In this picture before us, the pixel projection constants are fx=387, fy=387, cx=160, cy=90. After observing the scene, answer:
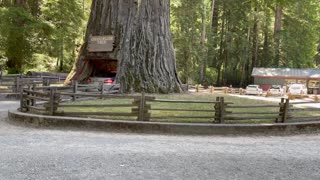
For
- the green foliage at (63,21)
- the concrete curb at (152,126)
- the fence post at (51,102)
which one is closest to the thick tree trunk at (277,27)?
the green foliage at (63,21)

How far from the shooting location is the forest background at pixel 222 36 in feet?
114

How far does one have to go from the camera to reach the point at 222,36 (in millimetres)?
50438

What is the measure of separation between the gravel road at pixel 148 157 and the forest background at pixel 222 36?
2514cm

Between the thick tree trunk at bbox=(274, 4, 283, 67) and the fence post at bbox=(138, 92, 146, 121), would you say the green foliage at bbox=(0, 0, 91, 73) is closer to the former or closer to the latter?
the fence post at bbox=(138, 92, 146, 121)

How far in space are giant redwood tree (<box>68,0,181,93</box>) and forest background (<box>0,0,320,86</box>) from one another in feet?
43.0

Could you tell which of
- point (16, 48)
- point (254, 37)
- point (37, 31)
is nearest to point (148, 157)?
point (16, 48)

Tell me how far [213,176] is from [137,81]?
1319 cm

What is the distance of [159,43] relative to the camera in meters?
19.4

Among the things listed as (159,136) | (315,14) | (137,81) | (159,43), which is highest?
(315,14)

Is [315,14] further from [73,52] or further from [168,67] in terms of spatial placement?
[168,67]

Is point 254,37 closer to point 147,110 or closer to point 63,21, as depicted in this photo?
point 63,21

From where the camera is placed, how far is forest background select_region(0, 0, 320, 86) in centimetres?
3462

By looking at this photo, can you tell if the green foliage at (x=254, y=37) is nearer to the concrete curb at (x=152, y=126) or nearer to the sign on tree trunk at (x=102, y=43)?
the sign on tree trunk at (x=102, y=43)

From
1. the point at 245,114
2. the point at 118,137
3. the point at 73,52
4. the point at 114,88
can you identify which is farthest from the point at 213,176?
the point at 73,52
